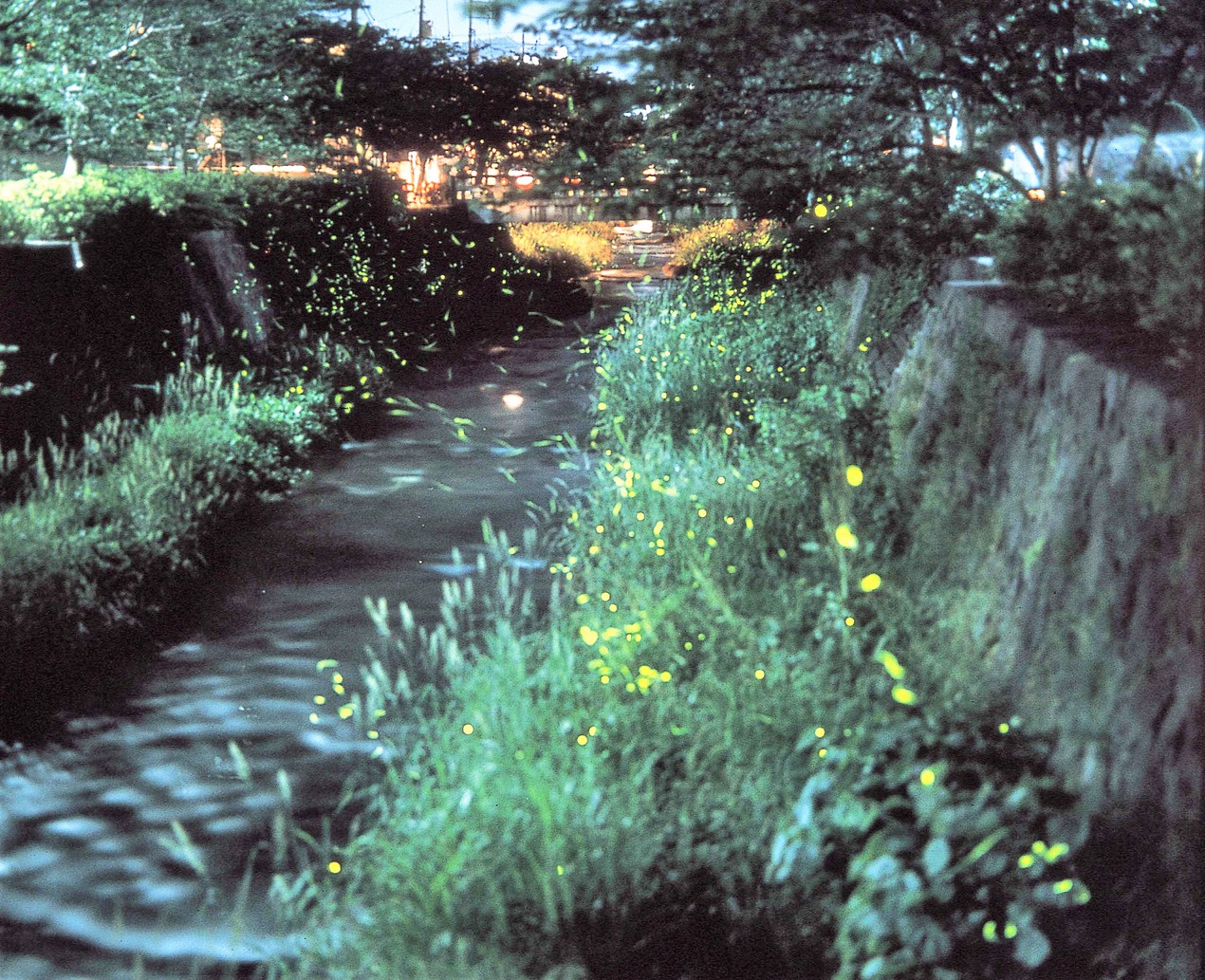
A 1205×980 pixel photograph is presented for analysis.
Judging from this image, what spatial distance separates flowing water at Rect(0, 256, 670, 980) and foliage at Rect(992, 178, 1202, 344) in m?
2.97

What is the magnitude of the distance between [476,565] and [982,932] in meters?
5.45

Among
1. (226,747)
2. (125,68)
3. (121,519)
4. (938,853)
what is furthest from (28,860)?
(125,68)

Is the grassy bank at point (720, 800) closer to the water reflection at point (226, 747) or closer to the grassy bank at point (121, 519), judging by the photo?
the water reflection at point (226, 747)

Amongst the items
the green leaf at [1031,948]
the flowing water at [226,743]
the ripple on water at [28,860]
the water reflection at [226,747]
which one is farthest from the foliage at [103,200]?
the green leaf at [1031,948]

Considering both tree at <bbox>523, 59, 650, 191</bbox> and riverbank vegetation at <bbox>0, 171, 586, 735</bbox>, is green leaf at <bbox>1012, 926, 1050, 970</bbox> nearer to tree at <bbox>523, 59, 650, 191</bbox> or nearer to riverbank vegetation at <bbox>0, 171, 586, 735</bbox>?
riverbank vegetation at <bbox>0, 171, 586, 735</bbox>

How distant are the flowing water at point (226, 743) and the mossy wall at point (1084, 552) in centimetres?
218

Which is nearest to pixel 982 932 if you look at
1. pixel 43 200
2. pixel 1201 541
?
pixel 1201 541

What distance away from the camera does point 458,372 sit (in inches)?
683

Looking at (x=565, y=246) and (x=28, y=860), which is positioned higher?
(x=565, y=246)

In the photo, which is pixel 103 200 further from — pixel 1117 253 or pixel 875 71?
pixel 1117 253

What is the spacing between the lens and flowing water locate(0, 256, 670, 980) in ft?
14.9

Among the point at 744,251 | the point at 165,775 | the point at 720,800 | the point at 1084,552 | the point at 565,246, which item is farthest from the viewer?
the point at 565,246

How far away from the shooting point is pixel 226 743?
607cm

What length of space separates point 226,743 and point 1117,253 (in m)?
4.08
